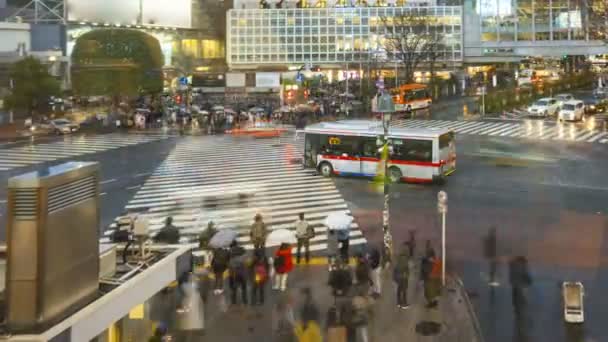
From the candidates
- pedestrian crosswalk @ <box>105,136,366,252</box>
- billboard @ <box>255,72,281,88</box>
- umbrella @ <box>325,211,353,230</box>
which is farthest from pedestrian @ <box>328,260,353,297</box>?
billboard @ <box>255,72,281,88</box>

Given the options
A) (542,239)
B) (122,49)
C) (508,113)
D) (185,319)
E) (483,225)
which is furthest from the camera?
(122,49)

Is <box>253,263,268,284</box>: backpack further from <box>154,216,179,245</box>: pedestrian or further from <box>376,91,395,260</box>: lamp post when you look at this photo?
<box>376,91,395,260</box>: lamp post

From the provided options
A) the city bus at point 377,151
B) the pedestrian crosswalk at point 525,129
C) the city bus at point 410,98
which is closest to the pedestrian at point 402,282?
the city bus at point 377,151

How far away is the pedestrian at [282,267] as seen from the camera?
12555mm

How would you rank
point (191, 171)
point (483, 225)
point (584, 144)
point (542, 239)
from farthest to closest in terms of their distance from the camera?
point (584, 144)
point (191, 171)
point (483, 225)
point (542, 239)

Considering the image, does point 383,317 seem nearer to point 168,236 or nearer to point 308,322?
point 308,322

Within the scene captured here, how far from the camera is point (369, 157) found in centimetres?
2489

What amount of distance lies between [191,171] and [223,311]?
17479mm

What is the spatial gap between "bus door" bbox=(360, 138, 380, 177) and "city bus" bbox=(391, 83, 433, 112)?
102 ft

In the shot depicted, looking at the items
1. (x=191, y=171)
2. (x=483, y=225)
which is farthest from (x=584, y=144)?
(x=191, y=171)

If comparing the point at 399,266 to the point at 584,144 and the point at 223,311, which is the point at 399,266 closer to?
the point at 223,311

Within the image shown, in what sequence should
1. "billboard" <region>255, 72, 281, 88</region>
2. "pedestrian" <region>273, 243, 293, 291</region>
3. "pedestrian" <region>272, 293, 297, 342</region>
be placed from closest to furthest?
"pedestrian" <region>272, 293, 297, 342</region>, "pedestrian" <region>273, 243, 293, 291</region>, "billboard" <region>255, 72, 281, 88</region>

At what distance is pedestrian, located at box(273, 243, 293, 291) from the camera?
1255 centimetres

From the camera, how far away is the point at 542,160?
29.3 m
